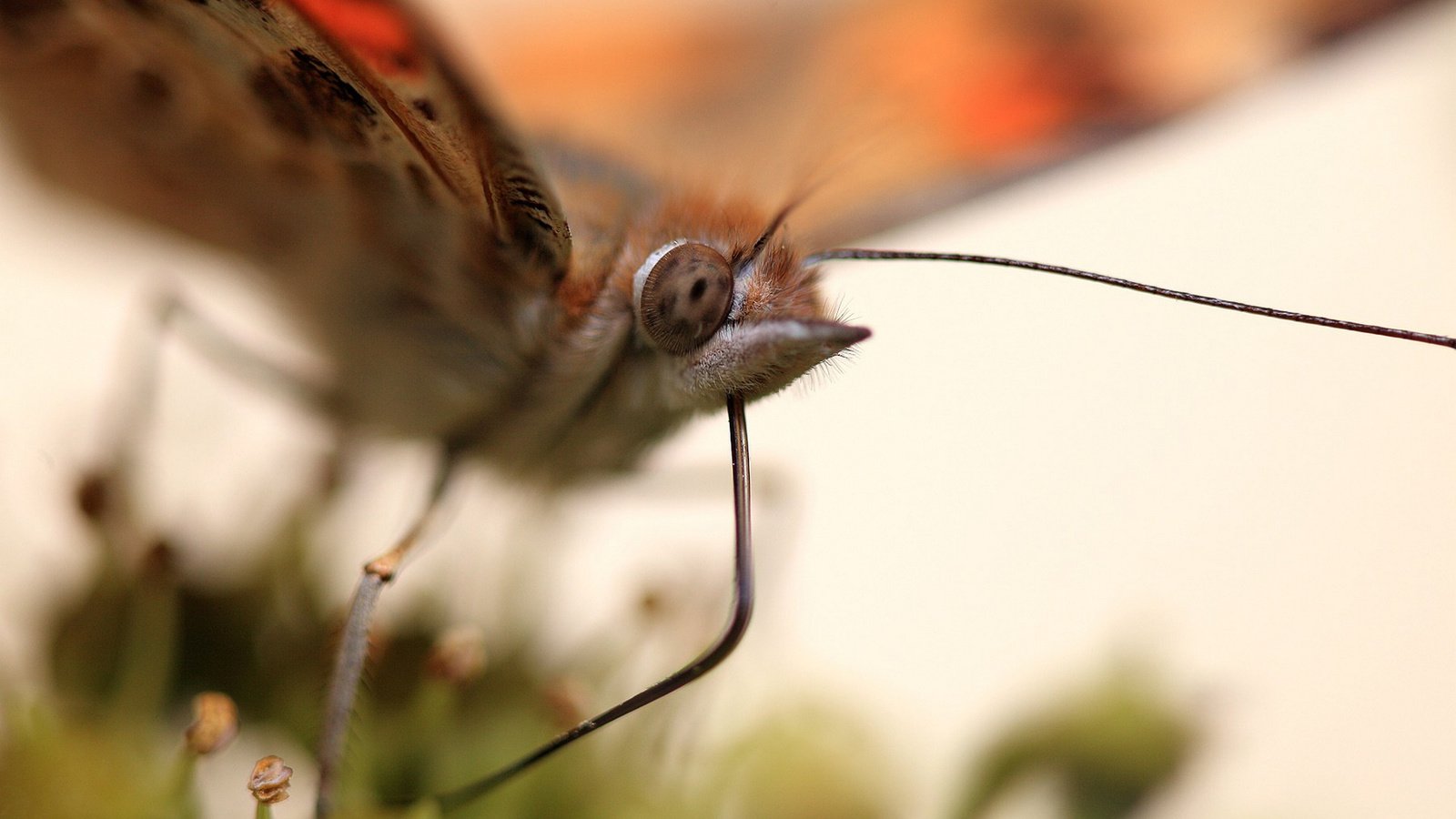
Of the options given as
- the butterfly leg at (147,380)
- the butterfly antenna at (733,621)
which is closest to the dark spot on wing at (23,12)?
the butterfly leg at (147,380)

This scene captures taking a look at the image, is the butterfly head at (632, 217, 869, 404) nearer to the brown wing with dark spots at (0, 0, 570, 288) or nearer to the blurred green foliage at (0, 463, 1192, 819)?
the brown wing with dark spots at (0, 0, 570, 288)

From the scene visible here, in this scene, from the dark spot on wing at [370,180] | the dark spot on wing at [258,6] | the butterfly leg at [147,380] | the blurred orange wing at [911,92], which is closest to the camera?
the dark spot on wing at [258,6]

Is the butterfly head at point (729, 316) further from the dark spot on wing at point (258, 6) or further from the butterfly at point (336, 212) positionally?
the dark spot on wing at point (258, 6)

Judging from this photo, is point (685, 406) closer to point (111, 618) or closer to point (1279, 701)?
point (111, 618)

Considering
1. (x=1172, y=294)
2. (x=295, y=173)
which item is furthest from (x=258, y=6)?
(x=1172, y=294)

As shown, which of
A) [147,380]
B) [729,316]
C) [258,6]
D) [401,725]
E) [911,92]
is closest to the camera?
[258,6]

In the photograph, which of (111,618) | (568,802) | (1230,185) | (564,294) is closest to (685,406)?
(564,294)

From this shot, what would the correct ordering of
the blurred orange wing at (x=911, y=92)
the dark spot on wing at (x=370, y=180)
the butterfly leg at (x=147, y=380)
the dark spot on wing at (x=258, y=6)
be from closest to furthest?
the dark spot on wing at (x=258, y=6)
the dark spot on wing at (x=370, y=180)
the butterfly leg at (x=147, y=380)
the blurred orange wing at (x=911, y=92)

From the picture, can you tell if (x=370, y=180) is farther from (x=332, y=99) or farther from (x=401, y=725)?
(x=401, y=725)
